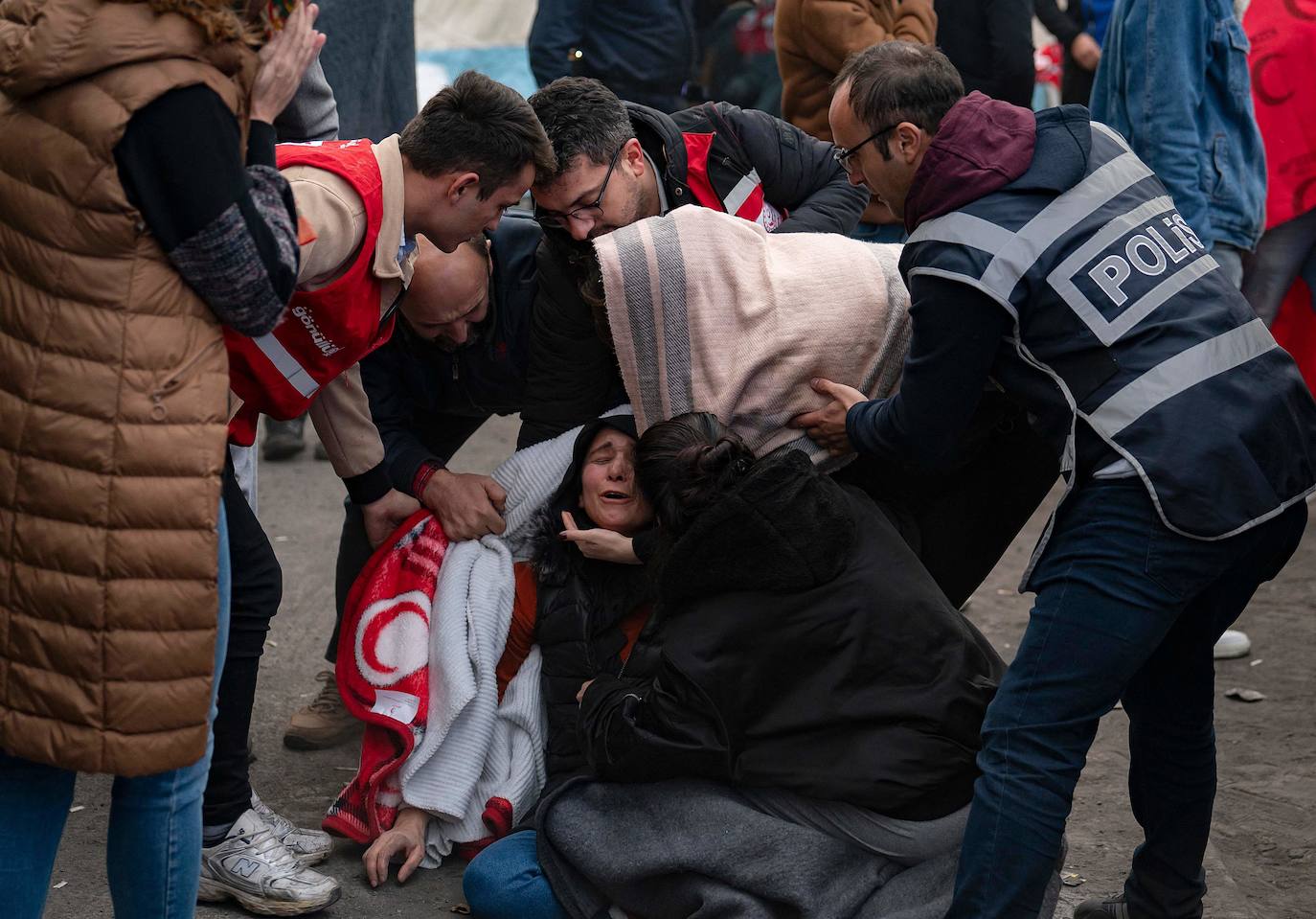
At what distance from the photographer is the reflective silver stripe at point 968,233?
2.36 metres

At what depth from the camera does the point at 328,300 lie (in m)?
2.47

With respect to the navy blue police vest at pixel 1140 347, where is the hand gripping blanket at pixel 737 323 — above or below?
below

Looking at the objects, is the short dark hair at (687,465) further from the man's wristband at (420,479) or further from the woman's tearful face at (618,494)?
the man's wristband at (420,479)

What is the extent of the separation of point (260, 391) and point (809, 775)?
3.89 ft

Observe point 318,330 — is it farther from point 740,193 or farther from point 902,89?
point 740,193

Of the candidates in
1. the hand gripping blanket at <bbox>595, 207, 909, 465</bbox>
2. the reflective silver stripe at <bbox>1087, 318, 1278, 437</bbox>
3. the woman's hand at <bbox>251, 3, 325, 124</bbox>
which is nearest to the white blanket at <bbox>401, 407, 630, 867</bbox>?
the hand gripping blanket at <bbox>595, 207, 909, 465</bbox>

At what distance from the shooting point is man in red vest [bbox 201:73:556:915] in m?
2.45

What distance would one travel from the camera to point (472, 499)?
3.23 meters

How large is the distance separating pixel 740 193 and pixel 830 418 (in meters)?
0.73

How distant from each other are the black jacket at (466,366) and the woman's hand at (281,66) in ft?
4.14

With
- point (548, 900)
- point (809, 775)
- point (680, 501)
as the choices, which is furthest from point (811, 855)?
point (680, 501)

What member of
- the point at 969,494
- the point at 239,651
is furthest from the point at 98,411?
the point at 969,494

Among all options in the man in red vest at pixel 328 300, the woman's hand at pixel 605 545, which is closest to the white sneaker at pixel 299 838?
the man in red vest at pixel 328 300

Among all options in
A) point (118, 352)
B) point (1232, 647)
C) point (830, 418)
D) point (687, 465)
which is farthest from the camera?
point (1232, 647)
